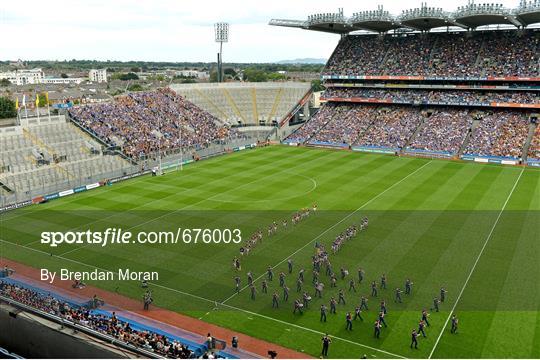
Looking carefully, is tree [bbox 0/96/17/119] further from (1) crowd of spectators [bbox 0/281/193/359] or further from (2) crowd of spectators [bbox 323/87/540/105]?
(1) crowd of spectators [bbox 0/281/193/359]

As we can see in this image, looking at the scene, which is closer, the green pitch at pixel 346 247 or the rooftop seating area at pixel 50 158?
the green pitch at pixel 346 247

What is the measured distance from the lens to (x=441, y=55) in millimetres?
75688

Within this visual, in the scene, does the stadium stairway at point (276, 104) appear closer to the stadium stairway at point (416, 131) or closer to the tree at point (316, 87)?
the tree at point (316, 87)

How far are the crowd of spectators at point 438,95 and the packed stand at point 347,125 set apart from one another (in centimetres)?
253

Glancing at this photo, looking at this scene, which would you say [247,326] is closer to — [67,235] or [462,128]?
[67,235]

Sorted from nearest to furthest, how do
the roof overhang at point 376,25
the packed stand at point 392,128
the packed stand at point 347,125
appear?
1. the packed stand at point 392,128
2. the packed stand at point 347,125
3. the roof overhang at point 376,25

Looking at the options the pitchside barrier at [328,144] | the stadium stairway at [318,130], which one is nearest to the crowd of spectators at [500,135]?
the pitchside barrier at [328,144]

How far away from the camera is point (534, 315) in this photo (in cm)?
2294

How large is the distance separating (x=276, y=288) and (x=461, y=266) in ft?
38.1

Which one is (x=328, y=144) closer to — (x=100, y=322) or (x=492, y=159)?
(x=492, y=159)

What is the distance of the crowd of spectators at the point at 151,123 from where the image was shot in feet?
201

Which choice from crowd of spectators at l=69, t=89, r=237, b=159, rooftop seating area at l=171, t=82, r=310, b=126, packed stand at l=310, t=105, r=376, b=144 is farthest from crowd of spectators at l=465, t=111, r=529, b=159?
crowd of spectators at l=69, t=89, r=237, b=159

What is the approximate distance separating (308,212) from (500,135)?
1510 inches

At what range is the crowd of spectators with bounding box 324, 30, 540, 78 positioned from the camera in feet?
227
